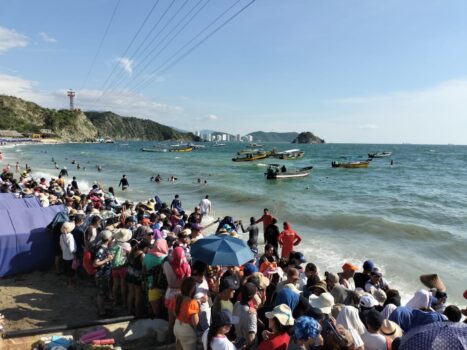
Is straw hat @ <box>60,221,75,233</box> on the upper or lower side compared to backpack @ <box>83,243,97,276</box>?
upper

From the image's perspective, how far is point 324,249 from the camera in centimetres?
1392

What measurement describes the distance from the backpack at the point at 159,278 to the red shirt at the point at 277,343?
2.66 meters

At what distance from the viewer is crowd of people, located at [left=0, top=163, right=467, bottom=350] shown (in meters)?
4.00

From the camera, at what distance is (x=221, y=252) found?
6.36m

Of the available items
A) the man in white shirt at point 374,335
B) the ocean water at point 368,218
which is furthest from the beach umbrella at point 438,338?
the ocean water at point 368,218

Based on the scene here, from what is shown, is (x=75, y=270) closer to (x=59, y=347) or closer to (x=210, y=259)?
(x=59, y=347)

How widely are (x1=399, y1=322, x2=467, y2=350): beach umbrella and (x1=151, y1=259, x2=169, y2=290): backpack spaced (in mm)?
4025

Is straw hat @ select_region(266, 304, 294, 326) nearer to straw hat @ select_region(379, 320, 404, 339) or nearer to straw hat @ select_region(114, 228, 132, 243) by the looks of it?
straw hat @ select_region(379, 320, 404, 339)

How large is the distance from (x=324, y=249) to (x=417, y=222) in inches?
312

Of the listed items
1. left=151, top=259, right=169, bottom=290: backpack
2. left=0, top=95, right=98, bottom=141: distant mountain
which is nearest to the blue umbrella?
left=151, top=259, right=169, bottom=290: backpack

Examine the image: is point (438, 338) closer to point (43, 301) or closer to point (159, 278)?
point (159, 278)

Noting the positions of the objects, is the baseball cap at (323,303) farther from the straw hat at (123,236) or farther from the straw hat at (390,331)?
the straw hat at (123,236)

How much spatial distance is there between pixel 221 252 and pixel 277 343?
8.71 feet

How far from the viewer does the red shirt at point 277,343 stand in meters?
3.82
